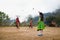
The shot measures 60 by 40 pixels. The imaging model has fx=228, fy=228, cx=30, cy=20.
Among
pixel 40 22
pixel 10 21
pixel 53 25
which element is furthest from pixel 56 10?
pixel 40 22

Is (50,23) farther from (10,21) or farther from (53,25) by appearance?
(10,21)

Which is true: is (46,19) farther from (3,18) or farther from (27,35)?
(27,35)

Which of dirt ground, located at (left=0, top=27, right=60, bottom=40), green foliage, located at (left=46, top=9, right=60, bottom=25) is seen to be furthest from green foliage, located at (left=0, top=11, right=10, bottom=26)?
dirt ground, located at (left=0, top=27, right=60, bottom=40)

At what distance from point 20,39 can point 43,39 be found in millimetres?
976

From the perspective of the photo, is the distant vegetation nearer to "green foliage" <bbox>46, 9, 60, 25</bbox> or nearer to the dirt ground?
"green foliage" <bbox>46, 9, 60, 25</bbox>

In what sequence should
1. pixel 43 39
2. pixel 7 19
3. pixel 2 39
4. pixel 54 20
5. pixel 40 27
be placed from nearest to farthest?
pixel 43 39, pixel 2 39, pixel 40 27, pixel 54 20, pixel 7 19

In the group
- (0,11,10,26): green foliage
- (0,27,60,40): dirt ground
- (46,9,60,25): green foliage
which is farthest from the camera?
(0,11,10,26): green foliage

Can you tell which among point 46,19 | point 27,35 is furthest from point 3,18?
point 27,35

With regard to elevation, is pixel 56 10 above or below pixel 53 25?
above

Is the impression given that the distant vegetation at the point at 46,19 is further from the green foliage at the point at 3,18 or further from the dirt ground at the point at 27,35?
the dirt ground at the point at 27,35

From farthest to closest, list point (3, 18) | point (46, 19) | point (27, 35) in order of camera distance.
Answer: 1. point (3, 18)
2. point (46, 19)
3. point (27, 35)

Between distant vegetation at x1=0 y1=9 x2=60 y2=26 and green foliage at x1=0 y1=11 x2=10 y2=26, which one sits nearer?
distant vegetation at x1=0 y1=9 x2=60 y2=26

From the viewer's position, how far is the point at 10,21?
21.2m

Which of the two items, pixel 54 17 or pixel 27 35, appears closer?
pixel 27 35
